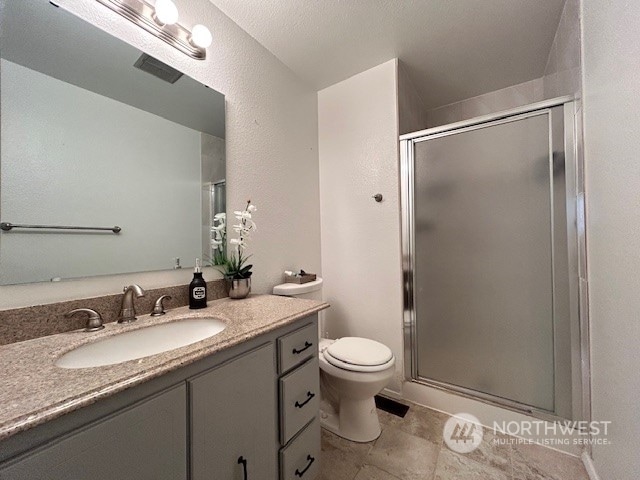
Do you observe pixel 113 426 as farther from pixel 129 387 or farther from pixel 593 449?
pixel 593 449

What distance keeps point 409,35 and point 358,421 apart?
92.9 inches

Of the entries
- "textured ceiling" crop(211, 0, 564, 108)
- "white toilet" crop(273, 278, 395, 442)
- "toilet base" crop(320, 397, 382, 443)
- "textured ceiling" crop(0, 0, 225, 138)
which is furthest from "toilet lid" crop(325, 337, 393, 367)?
"textured ceiling" crop(211, 0, 564, 108)

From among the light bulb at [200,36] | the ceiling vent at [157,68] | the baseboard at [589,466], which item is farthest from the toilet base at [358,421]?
the light bulb at [200,36]

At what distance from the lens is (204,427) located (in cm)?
68

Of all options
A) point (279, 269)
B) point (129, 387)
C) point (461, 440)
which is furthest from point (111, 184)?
point (461, 440)

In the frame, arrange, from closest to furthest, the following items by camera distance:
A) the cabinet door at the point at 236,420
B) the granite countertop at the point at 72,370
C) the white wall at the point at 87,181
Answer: the granite countertop at the point at 72,370 → the cabinet door at the point at 236,420 → the white wall at the point at 87,181

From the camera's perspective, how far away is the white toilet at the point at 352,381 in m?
1.30

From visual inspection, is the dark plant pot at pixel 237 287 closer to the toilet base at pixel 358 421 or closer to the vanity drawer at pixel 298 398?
the vanity drawer at pixel 298 398

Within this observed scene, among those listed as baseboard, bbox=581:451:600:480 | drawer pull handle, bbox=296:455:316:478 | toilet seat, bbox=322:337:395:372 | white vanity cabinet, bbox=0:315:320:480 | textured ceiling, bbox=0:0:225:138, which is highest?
textured ceiling, bbox=0:0:225:138

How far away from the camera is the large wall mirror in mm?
781

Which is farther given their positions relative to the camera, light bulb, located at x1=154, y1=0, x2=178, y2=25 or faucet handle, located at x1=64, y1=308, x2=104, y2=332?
light bulb, located at x1=154, y1=0, x2=178, y2=25

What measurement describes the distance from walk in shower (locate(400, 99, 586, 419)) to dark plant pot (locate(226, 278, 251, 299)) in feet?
3.66

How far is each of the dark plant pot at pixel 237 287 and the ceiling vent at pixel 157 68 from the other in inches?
39.1

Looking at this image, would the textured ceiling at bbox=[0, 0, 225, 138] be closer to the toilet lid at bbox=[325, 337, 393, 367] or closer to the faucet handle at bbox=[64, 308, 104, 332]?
the faucet handle at bbox=[64, 308, 104, 332]
